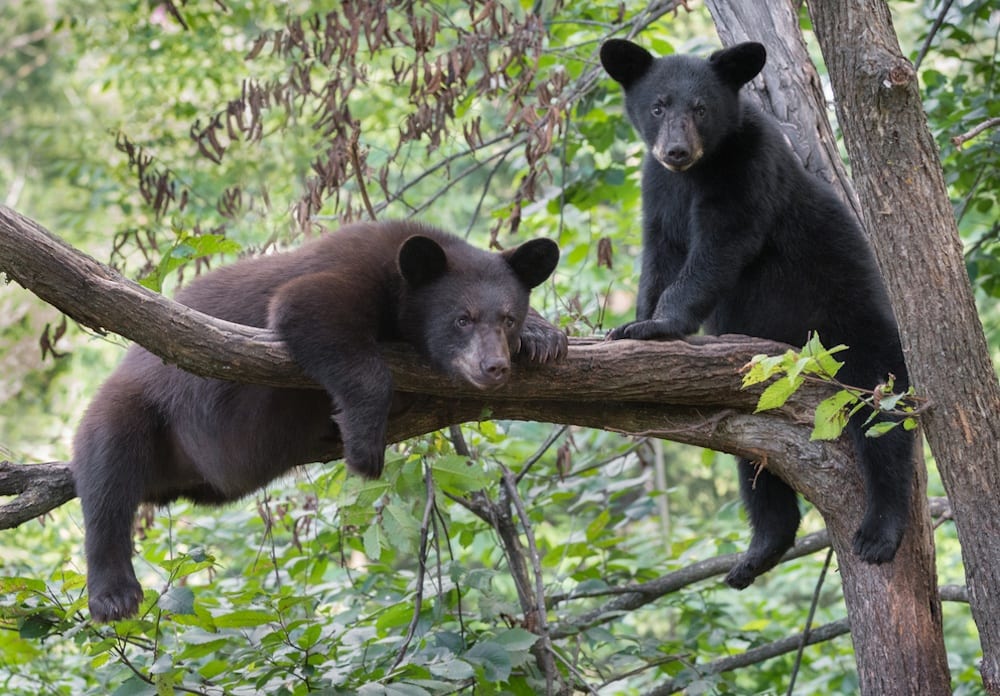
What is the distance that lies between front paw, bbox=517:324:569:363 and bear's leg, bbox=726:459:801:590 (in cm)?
138

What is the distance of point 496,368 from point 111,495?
61.5 inches

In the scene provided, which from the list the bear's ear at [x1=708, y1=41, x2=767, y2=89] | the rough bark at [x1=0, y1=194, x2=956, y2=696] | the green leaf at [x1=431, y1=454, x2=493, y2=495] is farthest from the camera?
the bear's ear at [x1=708, y1=41, x2=767, y2=89]

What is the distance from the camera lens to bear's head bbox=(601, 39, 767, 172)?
4.80 meters

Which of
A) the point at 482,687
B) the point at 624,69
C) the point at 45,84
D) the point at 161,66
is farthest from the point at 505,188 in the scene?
the point at 482,687

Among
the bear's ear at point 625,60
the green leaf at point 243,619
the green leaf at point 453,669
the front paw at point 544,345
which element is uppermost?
the bear's ear at point 625,60

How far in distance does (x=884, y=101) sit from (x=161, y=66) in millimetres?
8560

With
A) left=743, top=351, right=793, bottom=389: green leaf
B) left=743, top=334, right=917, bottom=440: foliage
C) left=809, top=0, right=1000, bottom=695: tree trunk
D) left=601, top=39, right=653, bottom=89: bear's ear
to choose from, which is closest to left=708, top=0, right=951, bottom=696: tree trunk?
left=809, top=0, right=1000, bottom=695: tree trunk

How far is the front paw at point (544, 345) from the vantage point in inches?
154

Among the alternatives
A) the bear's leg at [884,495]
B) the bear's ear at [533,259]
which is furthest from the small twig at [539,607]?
the bear's leg at [884,495]

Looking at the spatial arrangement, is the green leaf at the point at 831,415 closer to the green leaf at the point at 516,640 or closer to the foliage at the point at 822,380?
the foliage at the point at 822,380

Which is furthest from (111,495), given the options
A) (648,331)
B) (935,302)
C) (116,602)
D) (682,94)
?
(682,94)

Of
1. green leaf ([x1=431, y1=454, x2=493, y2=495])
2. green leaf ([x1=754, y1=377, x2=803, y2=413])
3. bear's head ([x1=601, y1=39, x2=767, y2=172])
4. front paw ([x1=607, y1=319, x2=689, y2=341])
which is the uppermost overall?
bear's head ([x1=601, y1=39, x2=767, y2=172])

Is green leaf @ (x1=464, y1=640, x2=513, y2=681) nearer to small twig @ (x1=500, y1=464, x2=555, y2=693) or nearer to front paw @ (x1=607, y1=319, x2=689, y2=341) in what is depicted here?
small twig @ (x1=500, y1=464, x2=555, y2=693)

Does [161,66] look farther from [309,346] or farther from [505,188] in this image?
[309,346]
